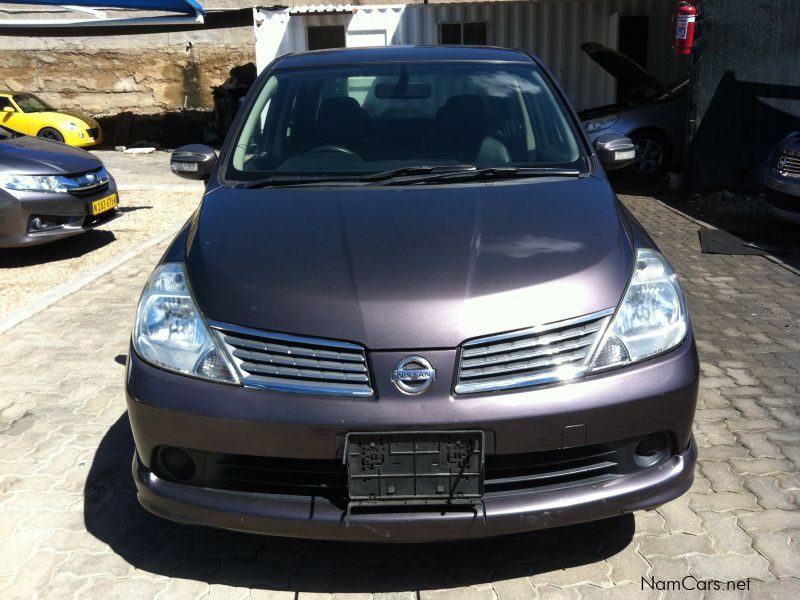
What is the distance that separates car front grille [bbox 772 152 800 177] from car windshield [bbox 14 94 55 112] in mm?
15190

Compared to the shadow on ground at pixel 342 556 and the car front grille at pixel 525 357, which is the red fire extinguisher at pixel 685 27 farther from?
the car front grille at pixel 525 357

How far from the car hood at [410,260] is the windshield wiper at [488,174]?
0.10 meters

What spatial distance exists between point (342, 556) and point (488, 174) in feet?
5.28

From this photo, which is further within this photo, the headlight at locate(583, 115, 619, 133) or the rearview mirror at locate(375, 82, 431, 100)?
the headlight at locate(583, 115, 619, 133)

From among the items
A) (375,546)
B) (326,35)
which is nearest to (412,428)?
(375,546)

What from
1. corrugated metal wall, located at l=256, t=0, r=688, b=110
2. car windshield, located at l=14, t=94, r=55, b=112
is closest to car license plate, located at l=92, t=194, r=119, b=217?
corrugated metal wall, located at l=256, t=0, r=688, b=110

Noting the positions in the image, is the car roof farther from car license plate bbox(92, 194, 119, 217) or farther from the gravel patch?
car license plate bbox(92, 194, 119, 217)

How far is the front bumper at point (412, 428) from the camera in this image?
239cm

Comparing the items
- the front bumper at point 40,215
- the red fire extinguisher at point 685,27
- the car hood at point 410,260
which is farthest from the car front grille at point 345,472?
the red fire extinguisher at point 685,27

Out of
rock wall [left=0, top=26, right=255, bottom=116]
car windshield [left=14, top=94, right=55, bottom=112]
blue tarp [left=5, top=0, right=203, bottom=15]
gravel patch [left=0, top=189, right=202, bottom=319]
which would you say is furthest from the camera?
rock wall [left=0, top=26, right=255, bottom=116]

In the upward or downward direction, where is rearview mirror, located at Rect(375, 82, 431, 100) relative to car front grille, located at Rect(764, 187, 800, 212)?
upward

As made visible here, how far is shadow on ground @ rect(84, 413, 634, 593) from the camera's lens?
2.81m

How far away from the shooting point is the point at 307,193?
10.8 ft

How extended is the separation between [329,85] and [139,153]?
14315 mm
